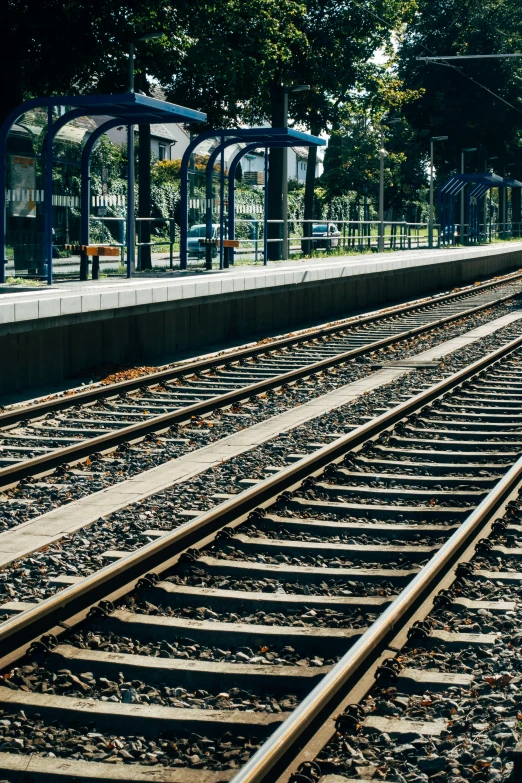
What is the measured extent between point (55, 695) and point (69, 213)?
1366cm

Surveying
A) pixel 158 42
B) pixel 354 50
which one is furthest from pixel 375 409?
pixel 354 50

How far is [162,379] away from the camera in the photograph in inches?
539

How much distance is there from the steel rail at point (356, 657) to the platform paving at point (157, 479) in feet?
7.49

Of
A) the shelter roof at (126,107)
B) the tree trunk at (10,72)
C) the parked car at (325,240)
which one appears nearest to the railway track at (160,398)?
the shelter roof at (126,107)

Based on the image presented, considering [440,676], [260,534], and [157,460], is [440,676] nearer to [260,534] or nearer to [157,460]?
[260,534]

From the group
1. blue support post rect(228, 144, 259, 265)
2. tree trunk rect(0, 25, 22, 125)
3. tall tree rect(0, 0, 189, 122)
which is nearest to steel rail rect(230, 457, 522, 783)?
tree trunk rect(0, 25, 22, 125)

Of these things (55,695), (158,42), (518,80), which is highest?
(518,80)

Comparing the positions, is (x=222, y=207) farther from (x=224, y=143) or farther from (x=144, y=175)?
(x=144, y=175)

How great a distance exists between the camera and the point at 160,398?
41.1 ft

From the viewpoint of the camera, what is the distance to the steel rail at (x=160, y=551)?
5.14 meters

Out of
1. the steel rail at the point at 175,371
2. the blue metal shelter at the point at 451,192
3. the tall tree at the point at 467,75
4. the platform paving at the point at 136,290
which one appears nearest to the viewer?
the steel rail at the point at 175,371

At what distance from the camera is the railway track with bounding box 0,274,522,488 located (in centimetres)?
966

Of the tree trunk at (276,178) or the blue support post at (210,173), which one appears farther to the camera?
the tree trunk at (276,178)

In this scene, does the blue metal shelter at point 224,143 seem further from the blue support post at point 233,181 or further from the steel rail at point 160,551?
the steel rail at point 160,551
